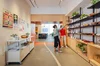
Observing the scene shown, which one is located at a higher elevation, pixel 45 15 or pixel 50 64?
pixel 45 15

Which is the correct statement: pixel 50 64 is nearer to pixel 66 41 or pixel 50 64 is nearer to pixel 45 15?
pixel 66 41

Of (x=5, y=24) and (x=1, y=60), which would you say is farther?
(x=5, y=24)

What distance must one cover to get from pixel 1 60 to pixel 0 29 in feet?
3.39

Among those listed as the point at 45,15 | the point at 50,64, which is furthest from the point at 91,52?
the point at 45,15

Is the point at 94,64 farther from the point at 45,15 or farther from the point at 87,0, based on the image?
the point at 45,15

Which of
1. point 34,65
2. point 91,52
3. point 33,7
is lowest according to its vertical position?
point 34,65

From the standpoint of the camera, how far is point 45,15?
1166cm

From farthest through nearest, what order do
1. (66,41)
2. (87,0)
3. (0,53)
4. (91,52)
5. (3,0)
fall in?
(66,41) → (87,0) → (91,52) → (3,0) → (0,53)

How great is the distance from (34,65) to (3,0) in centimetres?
254

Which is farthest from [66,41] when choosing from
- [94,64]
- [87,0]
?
[94,64]

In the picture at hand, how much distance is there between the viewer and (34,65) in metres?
4.82

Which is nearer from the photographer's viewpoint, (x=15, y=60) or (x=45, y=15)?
(x=15, y=60)

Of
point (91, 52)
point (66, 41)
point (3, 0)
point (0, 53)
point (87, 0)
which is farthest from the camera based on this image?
point (66, 41)

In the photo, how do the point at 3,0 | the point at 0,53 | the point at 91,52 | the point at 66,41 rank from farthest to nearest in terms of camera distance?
the point at 66,41 → the point at 91,52 → the point at 3,0 → the point at 0,53
